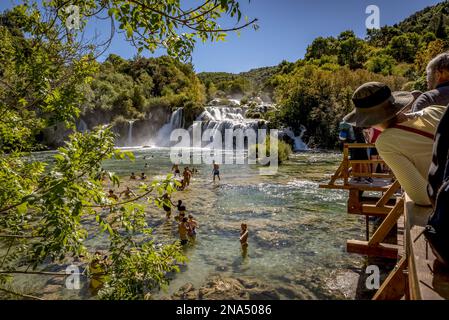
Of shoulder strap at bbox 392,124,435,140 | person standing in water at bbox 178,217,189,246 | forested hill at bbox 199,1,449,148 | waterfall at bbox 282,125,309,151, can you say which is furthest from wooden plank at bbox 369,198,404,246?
waterfall at bbox 282,125,309,151

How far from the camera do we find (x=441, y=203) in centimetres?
123

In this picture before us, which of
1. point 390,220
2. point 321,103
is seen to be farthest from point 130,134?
point 390,220

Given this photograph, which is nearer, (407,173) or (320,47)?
(407,173)

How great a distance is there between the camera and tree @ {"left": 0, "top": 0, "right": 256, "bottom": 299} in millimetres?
2492

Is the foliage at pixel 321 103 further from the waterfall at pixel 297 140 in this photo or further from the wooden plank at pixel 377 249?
the wooden plank at pixel 377 249

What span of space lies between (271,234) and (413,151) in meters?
9.32

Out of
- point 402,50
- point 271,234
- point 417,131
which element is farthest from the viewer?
point 402,50

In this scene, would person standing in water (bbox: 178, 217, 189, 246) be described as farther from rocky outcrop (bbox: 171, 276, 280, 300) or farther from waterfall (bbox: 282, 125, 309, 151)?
waterfall (bbox: 282, 125, 309, 151)

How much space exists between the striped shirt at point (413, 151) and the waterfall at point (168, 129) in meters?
43.5

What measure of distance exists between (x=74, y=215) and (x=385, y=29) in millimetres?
96170

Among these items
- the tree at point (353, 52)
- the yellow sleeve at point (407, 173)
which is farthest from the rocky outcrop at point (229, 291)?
the tree at point (353, 52)

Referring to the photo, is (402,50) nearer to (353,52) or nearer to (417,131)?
(353,52)

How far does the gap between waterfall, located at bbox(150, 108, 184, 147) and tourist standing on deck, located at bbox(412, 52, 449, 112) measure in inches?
1678

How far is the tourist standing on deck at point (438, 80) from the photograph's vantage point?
2871 mm
